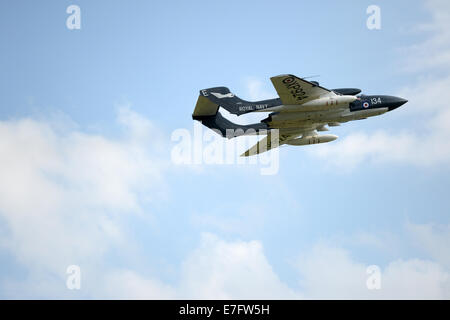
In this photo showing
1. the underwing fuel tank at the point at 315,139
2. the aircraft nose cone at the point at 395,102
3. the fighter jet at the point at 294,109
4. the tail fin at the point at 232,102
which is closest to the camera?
the fighter jet at the point at 294,109

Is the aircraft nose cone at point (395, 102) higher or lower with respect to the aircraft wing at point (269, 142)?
higher

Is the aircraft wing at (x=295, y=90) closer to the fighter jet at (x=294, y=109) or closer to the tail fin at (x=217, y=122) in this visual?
the fighter jet at (x=294, y=109)

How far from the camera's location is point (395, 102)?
52969mm

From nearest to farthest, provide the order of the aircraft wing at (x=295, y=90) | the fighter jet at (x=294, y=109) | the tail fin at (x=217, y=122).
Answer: the aircraft wing at (x=295, y=90), the fighter jet at (x=294, y=109), the tail fin at (x=217, y=122)

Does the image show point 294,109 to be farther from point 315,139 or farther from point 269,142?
point 269,142

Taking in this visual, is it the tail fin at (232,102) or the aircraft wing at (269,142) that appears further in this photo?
the aircraft wing at (269,142)

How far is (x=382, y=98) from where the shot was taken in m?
53.1

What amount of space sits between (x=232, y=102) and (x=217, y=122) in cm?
348

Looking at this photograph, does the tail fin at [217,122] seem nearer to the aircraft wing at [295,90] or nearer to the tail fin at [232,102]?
the tail fin at [232,102]

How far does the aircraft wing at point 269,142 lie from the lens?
5666cm

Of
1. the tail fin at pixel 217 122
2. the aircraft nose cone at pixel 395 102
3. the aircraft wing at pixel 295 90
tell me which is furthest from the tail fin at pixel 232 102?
the aircraft nose cone at pixel 395 102

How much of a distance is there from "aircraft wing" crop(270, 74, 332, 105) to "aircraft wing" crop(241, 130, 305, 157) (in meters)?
6.66
